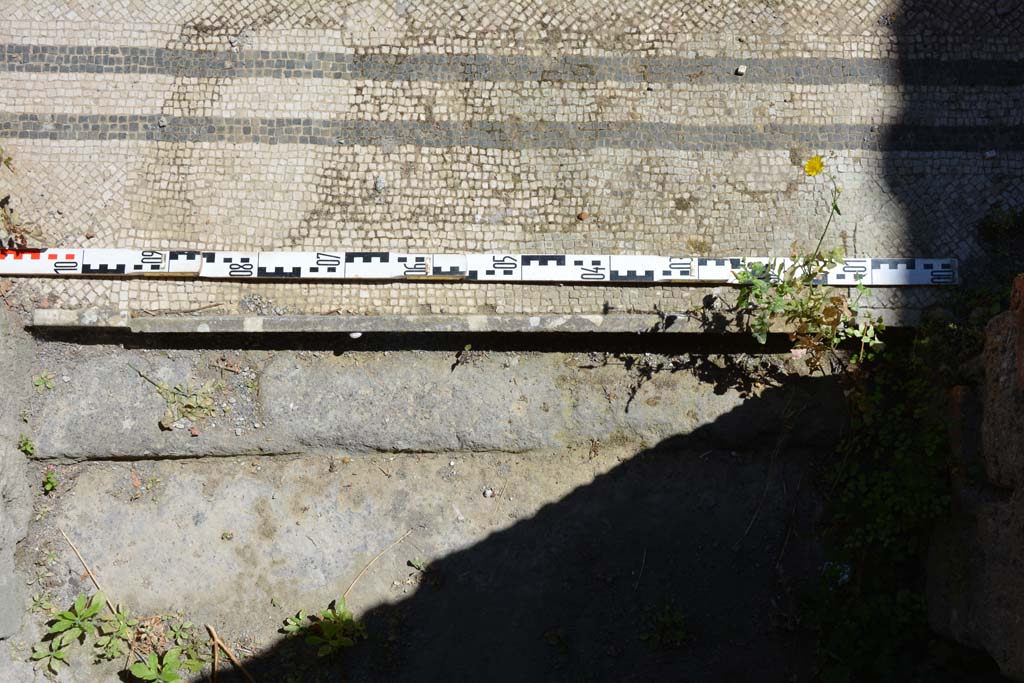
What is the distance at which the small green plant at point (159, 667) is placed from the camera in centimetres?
666

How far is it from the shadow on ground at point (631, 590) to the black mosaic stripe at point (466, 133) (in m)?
2.20

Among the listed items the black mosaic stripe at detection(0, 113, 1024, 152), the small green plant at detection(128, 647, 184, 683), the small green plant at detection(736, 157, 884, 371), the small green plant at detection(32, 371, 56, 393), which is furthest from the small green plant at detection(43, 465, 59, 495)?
the small green plant at detection(736, 157, 884, 371)

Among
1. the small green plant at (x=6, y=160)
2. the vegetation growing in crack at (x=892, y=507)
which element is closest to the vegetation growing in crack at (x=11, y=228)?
the small green plant at (x=6, y=160)

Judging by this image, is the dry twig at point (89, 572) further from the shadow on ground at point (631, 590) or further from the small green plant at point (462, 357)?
the small green plant at point (462, 357)

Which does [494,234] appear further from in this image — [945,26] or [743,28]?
[945,26]

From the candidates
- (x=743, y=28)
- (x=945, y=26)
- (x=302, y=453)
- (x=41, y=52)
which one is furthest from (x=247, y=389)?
(x=945, y=26)

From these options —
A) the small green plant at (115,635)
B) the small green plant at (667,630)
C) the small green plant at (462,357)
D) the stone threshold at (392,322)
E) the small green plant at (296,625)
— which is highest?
the stone threshold at (392,322)

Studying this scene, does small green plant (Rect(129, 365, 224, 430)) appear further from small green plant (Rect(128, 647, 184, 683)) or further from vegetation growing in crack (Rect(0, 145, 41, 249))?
small green plant (Rect(128, 647, 184, 683))

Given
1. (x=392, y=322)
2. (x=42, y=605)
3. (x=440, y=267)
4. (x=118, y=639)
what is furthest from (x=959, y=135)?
(x=42, y=605)

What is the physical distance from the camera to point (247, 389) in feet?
23.0

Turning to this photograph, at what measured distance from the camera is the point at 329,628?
6707 mm

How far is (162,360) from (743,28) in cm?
589

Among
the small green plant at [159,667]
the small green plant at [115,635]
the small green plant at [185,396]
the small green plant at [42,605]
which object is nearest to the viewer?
the small green plant at [159,667]

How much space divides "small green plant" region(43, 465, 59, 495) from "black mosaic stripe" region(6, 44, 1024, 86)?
3501mm
